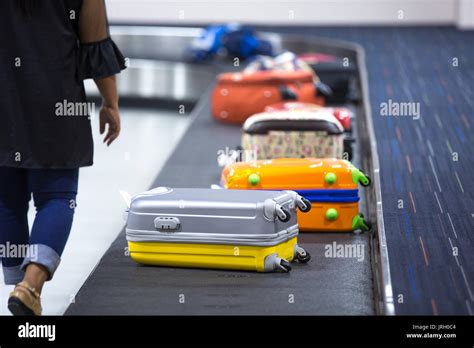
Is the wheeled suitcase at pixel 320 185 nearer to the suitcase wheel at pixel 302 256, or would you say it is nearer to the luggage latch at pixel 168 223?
the suitcase wheel at pixel 302 256

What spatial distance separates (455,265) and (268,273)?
0.61m

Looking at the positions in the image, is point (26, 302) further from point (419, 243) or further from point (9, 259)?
point (419, 243)

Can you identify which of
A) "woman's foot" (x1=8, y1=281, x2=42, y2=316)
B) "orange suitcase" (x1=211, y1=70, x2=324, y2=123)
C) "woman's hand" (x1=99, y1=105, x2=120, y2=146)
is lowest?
"orange suitcase" (x1=211, y1=70, x2=324, y2=123)

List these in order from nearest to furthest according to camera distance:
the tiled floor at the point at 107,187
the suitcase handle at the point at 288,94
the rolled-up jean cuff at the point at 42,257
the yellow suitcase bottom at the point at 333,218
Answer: the rolled-up jean cuff at the point at 42,257 → the yellow suitcase bottom at the point at 333,218 → the tiled floor at the point at 107,187 → the suitcase handle at the point at 288,94

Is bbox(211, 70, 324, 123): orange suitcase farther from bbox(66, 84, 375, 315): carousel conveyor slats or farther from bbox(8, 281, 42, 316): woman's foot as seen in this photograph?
bbox(8, 281, 42, 316): woman's foot

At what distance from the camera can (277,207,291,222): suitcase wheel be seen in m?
3.02

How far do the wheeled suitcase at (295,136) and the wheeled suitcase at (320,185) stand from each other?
693 mm

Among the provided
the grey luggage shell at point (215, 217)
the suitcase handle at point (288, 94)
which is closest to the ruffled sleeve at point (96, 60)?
the grey luggage shell at point (215, 217)

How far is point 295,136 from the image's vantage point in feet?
14.6

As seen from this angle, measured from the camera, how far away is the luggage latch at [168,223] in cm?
311

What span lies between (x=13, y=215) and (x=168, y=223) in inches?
18.7

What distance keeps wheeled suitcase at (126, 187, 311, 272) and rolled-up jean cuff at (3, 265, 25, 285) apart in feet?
1.18

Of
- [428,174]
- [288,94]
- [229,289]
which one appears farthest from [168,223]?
[288,94]

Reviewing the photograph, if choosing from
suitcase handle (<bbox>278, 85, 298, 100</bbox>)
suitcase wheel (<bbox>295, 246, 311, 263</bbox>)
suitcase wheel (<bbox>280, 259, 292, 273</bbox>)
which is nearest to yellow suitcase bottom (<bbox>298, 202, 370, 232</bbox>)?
suitcase wheel (<bbox>295, 246, 311, 263</bbox>)
